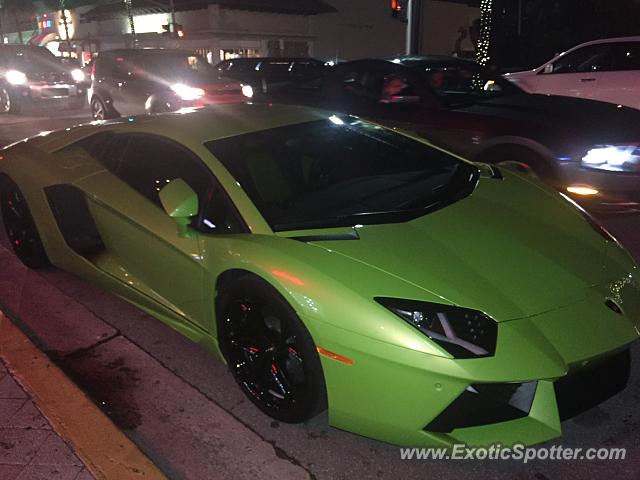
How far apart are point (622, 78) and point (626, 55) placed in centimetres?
59

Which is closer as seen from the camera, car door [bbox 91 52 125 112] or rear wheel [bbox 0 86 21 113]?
car door [bbox 91 52 125 112]

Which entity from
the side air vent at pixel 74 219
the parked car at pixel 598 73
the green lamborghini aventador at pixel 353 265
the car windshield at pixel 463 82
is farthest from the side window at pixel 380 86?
the parked car at pixel 598 73

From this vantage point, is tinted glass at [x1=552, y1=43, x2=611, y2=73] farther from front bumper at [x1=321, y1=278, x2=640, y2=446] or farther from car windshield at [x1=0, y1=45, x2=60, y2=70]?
car windshield at [x1=0, y1=45, x2=60, y2=70]

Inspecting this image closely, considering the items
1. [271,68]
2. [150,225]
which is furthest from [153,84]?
[150,225]

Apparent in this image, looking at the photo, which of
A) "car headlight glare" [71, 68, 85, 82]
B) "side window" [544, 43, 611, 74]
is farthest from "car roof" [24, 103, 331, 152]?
"car headlight glare" [71, 68, 85, 82]

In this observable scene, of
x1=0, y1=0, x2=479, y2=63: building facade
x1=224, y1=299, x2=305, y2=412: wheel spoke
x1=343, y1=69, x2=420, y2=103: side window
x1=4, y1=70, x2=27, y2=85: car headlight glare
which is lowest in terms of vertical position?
x1=224, y1=299, x2=305, y2=412: wheel spoke

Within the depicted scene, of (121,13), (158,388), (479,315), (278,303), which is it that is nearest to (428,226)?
(479,315)

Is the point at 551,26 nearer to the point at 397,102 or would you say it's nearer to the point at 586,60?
the point at 586,60

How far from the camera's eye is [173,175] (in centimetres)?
315

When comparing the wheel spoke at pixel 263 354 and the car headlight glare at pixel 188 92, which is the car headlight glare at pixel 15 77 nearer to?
the car headlight glare at pixel 188 92

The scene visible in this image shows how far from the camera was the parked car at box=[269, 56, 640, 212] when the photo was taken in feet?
14.2

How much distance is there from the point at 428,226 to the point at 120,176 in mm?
1854

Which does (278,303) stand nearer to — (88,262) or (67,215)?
(88,262)

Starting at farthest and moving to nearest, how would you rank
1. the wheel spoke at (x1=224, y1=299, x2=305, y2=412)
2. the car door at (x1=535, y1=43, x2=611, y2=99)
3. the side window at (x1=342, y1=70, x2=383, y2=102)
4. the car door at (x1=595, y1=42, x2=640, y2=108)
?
the car door at (x1=535, y1=43, x2=611, y2=99) < the car door at (x1=595, y1=42, x2=640, y2=108) < the side window at (x1=342, y1=70, x2=383, y2=102) < the wheel spoke at (x1=224, y1=299, x2=305, y2=412)
